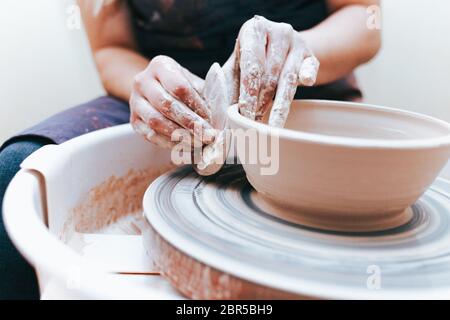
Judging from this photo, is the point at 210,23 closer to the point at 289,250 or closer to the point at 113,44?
the point at 113,44

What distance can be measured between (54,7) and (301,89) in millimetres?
1244

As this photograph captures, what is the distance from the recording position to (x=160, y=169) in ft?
3.26

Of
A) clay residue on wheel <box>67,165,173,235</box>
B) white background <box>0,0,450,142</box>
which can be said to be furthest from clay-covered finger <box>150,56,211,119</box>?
white background <box>0,0,450,142</box>

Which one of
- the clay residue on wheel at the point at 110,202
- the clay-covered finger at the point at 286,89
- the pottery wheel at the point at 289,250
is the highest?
the clay-covered finger at the point at 286,89

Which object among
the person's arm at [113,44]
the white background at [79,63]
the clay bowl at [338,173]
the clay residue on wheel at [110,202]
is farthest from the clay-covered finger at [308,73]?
the white background at [79,63]

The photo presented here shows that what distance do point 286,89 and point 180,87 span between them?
0.59 feet

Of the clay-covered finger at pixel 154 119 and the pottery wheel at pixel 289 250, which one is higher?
the clay-covered finger at pixel 154 119

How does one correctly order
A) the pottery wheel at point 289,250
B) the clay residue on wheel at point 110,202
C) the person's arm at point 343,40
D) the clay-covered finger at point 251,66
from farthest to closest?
the person's arm at point 343,40, the clay residue on wheel at point 110,202, the clay-covered finger at point 251,66, the pottery wheel at point 289,250

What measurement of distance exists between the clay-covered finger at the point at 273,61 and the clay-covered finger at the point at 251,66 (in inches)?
0.5

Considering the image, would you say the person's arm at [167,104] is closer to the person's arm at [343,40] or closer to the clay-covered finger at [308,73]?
the clay-covered finger at [308,73]

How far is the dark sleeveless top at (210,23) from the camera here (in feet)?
3.97

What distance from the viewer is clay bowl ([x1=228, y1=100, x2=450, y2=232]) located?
53 cm

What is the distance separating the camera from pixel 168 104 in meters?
0.74
